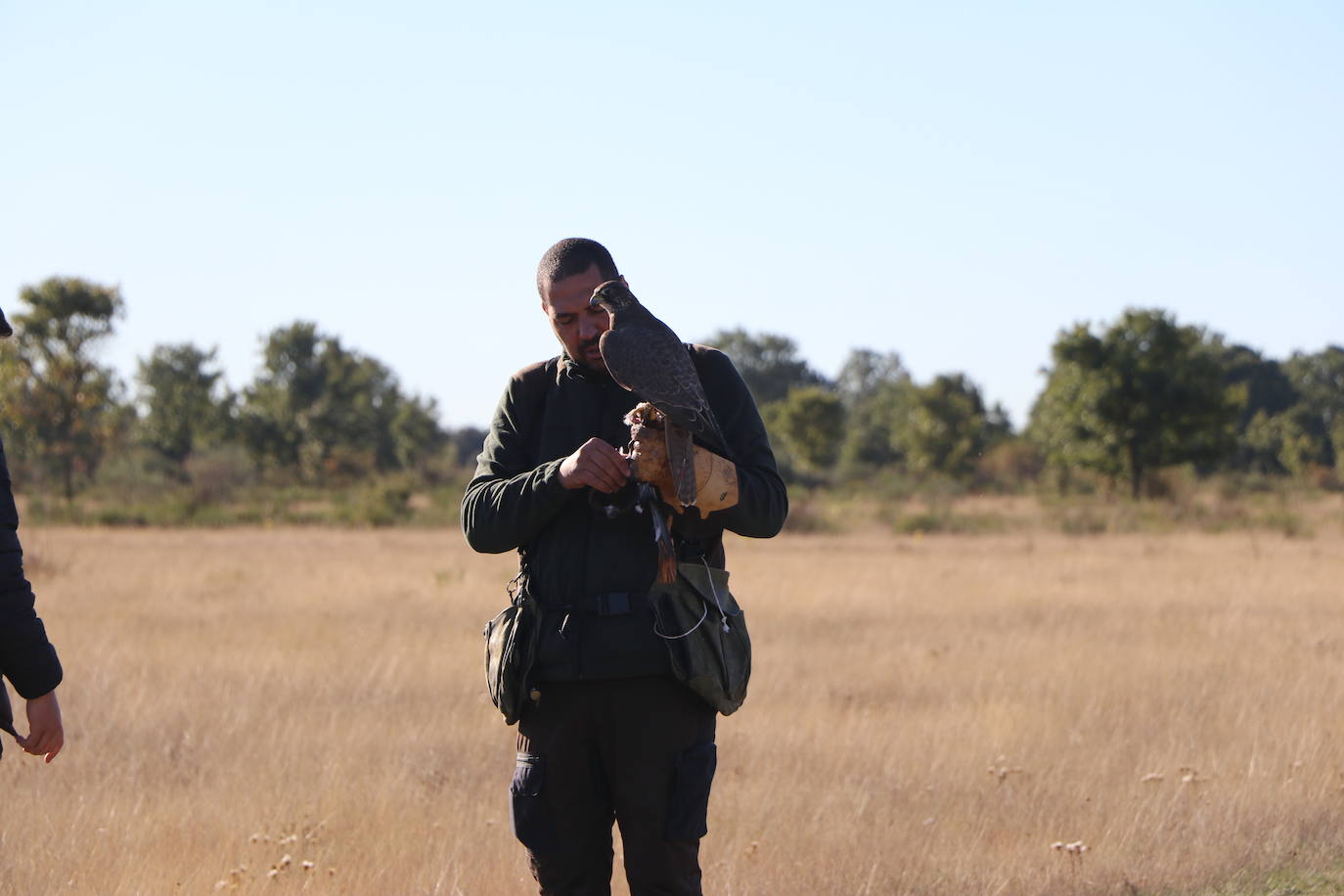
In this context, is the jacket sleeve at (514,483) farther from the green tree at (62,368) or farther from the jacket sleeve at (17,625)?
the green tree at (62,368)

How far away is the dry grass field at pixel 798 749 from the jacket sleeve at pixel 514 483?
1.92m

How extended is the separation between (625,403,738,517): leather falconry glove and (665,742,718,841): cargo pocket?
60 cm

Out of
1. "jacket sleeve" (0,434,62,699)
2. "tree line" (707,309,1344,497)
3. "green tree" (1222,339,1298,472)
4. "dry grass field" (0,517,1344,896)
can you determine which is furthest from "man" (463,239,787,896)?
"green tree" (1222,339,1298,472)

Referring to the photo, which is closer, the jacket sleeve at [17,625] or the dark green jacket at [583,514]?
the jacket sleeve at [17,625]

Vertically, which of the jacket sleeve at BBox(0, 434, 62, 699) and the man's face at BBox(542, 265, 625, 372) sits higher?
the man's face at BBox(542, 265, 625, 372)

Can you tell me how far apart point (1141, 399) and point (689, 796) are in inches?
1576

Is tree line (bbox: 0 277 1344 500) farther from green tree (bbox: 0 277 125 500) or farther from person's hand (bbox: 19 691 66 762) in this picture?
person's hand (bbox: 19 691 66 762)

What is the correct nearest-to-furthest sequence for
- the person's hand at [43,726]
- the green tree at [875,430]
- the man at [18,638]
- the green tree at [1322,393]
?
the man at [18,638]
the person's hand at [43,726]
the green tree at [1322,393]
the green tree at [875,430]

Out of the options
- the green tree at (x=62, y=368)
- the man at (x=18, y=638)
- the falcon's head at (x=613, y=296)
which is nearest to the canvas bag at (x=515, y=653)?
the falcon's head at (x=613, y=296)

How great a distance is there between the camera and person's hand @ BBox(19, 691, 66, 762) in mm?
3139

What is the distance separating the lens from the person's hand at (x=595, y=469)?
3.18 metres

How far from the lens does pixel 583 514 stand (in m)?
3.43

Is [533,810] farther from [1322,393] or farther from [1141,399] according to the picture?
[1322,393]

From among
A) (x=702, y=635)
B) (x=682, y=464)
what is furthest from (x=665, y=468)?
(x=702, y=635)
